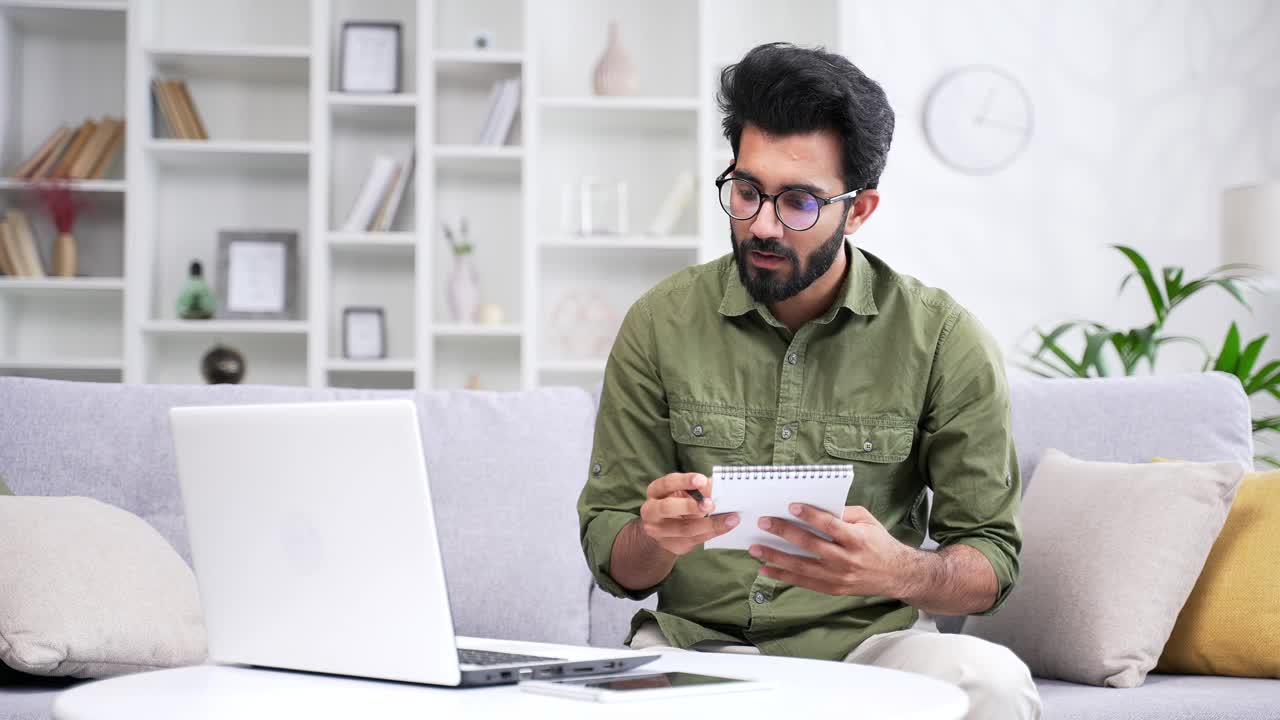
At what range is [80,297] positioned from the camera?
387 cm

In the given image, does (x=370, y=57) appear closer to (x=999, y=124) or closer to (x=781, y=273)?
(x=999, y=124)

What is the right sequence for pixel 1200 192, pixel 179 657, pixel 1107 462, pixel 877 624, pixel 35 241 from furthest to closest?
pixel 1200 192 → pixel 35 241 → pixel 1107 462 → pixel 179 657 → pixel 877 624

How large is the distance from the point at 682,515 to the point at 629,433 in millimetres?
437

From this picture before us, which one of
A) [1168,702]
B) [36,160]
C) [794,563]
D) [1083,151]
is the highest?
[1083,151]

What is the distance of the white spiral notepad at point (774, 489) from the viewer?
990 mm

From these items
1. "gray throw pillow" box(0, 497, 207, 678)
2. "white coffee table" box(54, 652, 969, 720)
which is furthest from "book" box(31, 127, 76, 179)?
"white coffee table" box(54, 652, 969, 720)

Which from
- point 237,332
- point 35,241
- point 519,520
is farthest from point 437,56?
point 519,520

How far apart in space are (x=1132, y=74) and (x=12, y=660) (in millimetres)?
3799

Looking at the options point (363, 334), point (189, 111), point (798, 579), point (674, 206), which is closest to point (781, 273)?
point (798, 579)

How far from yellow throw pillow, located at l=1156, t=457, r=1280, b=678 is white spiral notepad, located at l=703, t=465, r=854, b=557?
933 mm

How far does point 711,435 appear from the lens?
4.97 ft

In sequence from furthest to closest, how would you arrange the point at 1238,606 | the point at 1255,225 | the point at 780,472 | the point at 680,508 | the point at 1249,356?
the point at 1255,225, the point at 1249,356, the point at 1238,606, the point at 680,508, the point at 780,472

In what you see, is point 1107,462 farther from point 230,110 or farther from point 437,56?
point 230,110

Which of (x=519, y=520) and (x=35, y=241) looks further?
(x=35, y=241)
